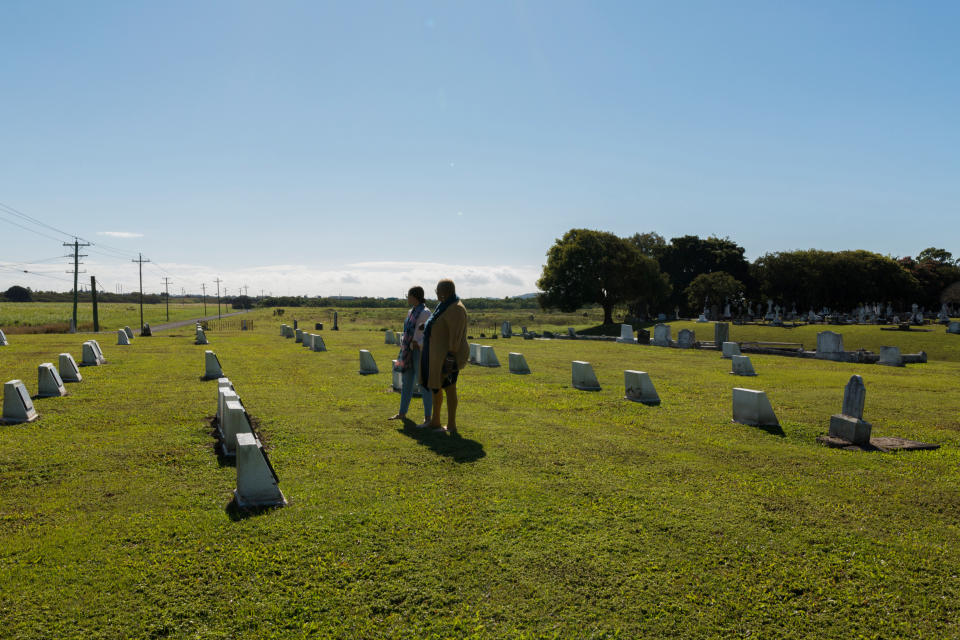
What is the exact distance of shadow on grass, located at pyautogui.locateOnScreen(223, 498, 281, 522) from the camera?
5007 mm

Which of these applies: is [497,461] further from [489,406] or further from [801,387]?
[801,387]

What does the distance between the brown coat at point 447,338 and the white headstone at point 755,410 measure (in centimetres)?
513

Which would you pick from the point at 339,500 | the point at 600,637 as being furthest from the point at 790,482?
the point at 339,500

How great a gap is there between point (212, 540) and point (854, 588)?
506cm

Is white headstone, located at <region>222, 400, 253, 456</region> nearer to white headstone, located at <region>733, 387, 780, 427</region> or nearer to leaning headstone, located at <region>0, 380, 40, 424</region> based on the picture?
leaning headstone, located at <region>0, 380, 40, 424</region>

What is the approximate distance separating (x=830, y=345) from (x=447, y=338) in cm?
2033

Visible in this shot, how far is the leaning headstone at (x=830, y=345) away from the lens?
21.3 meters

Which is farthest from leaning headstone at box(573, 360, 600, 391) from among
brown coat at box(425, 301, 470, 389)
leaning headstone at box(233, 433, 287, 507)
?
leaning headstone at box(233, 433, 287, 507)

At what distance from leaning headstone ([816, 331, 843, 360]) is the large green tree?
2849cm

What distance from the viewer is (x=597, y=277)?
168 feet

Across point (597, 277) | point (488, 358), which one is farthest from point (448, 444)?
point (597, 277)

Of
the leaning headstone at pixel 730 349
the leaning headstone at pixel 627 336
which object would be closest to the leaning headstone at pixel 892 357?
the leaning headstone at pixel 730 349

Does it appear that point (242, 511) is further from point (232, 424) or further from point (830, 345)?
point (830, 345)

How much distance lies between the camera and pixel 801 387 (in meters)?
13.4
